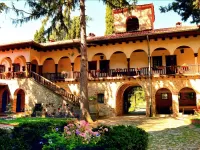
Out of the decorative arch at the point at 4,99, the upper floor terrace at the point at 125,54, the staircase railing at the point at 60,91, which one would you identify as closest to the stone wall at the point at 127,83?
the upper floor terrace at the point at 125,54

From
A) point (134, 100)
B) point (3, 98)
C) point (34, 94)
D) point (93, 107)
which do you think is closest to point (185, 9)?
point (93, 107)

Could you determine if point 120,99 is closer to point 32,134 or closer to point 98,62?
point 98,62

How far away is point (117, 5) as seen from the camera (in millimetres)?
16531

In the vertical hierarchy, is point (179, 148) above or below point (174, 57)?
below

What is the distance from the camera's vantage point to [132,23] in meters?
24.7

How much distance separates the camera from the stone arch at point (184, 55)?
2052cm

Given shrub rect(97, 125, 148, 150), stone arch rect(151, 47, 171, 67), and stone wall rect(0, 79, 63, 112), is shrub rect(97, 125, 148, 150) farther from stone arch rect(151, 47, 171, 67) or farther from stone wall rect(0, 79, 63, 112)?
stone arch rect(151, 47, 171, 67)

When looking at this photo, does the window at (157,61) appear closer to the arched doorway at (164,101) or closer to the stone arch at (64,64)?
the arched doorway at (164,101)

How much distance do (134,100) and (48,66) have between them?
18384mm

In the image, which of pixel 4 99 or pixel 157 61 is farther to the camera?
pixel 4 99

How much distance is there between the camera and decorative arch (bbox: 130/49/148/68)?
21.9m

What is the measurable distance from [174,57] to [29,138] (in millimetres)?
17263

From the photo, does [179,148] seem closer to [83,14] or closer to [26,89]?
[83,14]

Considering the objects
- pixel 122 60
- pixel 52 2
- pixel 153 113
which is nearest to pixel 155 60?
pixel 122 60
